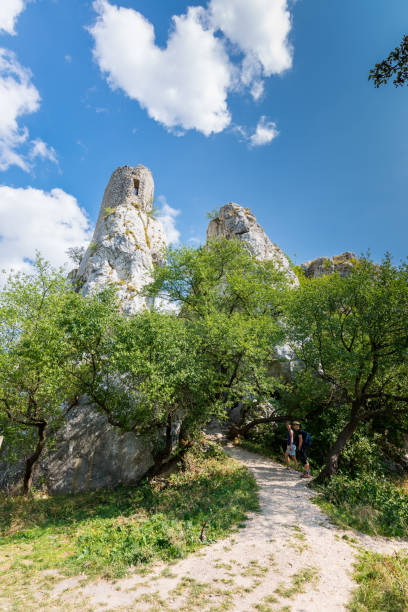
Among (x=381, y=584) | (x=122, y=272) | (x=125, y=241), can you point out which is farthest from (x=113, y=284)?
(x=381, y=584)

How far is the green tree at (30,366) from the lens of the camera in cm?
1232

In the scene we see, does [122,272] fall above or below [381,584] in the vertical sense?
above

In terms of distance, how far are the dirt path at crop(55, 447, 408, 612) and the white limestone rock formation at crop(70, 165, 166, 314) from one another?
2118 centimetres

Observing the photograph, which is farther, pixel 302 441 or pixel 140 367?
pixel 302 441

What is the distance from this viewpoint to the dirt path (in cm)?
554

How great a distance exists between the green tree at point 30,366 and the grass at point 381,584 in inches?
455

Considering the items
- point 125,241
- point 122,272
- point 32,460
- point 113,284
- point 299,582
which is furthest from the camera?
point 125,241

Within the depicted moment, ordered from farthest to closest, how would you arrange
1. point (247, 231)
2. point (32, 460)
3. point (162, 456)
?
point (247, 231), point (32, 460), point (162, 456)

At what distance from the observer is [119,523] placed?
34.7ft

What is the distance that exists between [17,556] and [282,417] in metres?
15.3

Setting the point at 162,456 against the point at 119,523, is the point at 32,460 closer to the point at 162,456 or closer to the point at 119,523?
the point at 162,456

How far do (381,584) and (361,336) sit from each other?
32.1ft

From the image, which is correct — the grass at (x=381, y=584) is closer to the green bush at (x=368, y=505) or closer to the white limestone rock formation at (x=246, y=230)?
the green bush at (x=368, y=505)

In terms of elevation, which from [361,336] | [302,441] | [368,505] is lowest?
[368,505]
